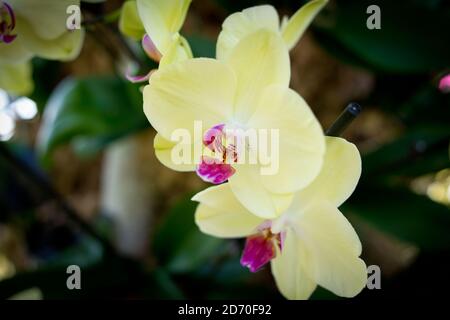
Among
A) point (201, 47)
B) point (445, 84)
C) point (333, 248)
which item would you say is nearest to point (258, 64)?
point (333, 248)

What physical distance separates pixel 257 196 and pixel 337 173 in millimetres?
58

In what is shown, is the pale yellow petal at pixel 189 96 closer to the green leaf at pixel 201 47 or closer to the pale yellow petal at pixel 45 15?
the pale yellow petal at pixel 45 15

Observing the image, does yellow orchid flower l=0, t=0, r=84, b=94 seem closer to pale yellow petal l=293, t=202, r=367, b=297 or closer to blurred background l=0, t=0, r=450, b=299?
blurred background l=0, t=0, r=450, b=299

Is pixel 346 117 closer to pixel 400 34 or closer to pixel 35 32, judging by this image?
pixel 35 32

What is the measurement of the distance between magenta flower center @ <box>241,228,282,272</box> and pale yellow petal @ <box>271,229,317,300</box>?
0.05 ft

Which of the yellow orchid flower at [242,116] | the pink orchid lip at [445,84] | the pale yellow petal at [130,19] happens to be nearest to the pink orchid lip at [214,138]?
the yellow orchid flower at [242,116]

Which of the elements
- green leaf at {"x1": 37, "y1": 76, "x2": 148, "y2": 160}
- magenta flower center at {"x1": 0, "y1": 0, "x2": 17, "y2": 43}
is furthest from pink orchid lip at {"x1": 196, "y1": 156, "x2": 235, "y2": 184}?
green leaf at {"x1": 37, "y1": 76, "x2": 148, "y2": 160}

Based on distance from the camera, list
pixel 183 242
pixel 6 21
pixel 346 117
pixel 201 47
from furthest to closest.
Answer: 1. pixel 183 242
2. pixel 201 47
3. pixel 6 21
4. pixel 346 117

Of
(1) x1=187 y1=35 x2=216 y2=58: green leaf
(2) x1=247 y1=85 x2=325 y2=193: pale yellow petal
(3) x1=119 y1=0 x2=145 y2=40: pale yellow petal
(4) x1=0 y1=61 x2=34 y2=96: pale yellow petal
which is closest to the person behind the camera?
(2) x1=247 y1=85 x2=325 y2=193: pale yellow petal

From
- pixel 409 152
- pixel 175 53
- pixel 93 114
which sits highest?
pixel 93 114

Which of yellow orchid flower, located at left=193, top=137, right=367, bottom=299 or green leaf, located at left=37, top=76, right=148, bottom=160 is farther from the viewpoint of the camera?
green leaf, located at left=37, top=76, right=148, bottom=160

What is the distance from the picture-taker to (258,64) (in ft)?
1.02

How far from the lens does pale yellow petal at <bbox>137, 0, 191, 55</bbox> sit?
327 mm
